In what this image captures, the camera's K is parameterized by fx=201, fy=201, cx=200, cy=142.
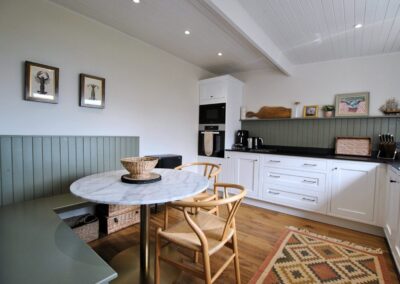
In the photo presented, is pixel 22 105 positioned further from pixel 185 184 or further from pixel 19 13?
pixel 185 184

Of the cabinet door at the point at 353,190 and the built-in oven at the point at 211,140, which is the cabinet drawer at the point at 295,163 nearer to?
the cabinet door at the point at 353,190

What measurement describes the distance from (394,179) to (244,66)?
268 cm

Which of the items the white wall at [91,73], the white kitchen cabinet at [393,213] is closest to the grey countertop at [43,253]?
the white wall at [91,73]

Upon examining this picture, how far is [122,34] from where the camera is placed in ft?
8.38

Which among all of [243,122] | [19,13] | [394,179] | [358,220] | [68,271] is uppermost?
[19,13]

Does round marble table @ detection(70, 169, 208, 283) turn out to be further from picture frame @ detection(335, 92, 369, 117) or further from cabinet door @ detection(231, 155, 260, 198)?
picture frame @ detection(335, 92, 369, 117)

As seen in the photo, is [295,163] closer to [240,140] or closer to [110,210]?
[240,140]

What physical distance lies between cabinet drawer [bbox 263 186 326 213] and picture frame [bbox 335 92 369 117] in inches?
50.4

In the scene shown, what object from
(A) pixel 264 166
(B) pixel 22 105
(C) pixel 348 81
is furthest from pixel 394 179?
(B) pixel 22 105

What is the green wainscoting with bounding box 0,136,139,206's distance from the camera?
1756 millimetres

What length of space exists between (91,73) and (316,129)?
328cm

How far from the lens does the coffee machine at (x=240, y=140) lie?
12.0 feet

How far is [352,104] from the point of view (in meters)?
2.92

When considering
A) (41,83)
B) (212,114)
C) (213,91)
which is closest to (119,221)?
(41,83)
